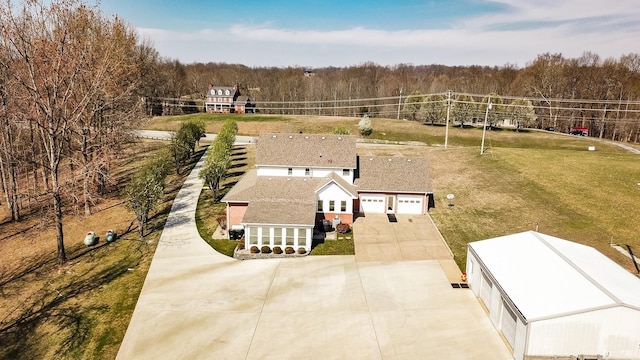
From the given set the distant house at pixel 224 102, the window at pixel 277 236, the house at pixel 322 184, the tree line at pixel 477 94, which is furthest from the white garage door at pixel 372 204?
the distant house at pixel 224 102

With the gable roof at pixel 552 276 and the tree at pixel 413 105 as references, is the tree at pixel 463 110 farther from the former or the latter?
the gable roof at pixel 552 276

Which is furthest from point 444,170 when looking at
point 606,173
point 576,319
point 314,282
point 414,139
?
point 576,319

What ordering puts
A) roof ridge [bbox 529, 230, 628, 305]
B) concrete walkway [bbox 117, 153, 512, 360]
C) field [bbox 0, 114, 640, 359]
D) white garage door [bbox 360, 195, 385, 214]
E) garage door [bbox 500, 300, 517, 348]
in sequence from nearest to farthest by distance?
1. roof ridge [bbox 529, 230, 628, 305]
2. garage door [bbox 500, 300, 517, 348]
3. concrete walkway [bbox 117, 153, 512, 360]
4. field [bbox 0, 114, 640, 359]
5. white garage door [bbox 360, 195, 385, 214]

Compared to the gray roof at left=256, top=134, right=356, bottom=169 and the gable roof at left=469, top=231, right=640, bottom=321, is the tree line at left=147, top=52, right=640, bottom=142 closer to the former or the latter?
the gray roof at left=256, top=134, right=356, bottom=169

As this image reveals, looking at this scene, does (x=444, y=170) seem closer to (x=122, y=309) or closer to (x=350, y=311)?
(x=350, y=311)

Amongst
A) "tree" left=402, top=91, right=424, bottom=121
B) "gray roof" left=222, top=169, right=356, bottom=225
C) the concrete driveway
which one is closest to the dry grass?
"gray roof" left=222, top=169, right=356, bottom=225

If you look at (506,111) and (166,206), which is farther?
(506,111)
